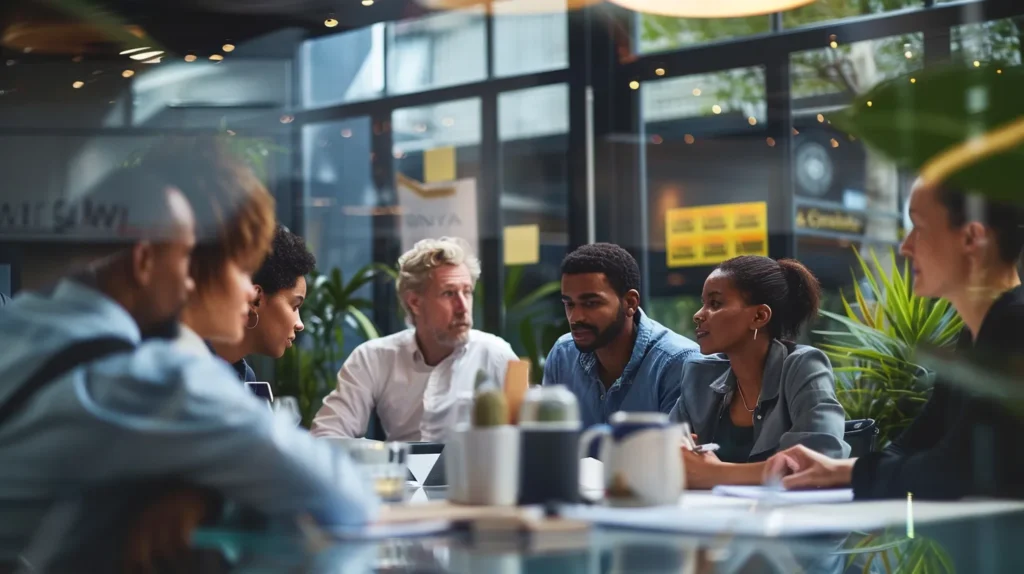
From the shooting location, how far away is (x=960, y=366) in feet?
6.13

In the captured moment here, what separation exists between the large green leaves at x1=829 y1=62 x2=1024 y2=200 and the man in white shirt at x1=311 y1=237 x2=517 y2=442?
220 centimetres

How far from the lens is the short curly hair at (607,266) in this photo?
Answer: 3.71 m

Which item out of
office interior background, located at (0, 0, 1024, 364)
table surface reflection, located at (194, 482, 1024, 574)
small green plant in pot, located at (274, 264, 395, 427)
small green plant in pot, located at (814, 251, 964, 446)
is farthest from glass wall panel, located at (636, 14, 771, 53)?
table surface reflection, located at (194, 482, 1024, 574)

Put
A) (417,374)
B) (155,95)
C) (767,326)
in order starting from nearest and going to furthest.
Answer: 1. (767,326)
2. (417,374)
3. (155,95)

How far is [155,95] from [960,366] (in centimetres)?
518

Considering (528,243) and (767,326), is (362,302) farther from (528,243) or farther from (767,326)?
(767,326)

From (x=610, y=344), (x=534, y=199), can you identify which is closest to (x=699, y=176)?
(x=534, y=199)

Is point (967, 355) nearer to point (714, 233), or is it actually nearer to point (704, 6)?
point (704, 6)

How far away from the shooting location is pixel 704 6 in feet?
13.8

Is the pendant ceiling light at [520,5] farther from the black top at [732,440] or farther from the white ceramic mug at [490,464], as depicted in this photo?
the white ceramic mug at [490,464]

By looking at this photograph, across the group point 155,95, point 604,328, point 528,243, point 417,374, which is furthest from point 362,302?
point 604,328

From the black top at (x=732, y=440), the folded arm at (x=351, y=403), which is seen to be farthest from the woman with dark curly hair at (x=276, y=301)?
the black top at (x=732, y=440)

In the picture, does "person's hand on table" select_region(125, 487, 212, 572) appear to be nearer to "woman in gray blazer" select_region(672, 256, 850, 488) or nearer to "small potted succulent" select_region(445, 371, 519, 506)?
"small potted succulent" select_region(445, 371, 519, 506)

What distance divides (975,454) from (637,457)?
0.64 metres
